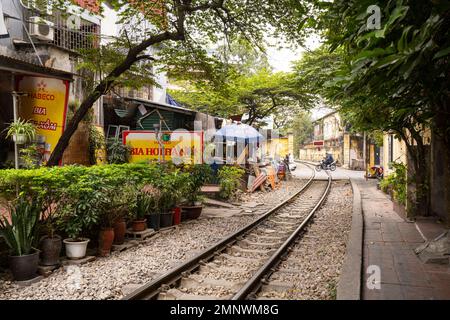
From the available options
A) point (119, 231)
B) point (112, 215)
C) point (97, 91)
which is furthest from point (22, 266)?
point (97, 91)

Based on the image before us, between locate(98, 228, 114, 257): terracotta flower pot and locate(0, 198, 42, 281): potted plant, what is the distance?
3.98ft

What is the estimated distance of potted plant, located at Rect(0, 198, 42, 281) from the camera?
17.3 feet

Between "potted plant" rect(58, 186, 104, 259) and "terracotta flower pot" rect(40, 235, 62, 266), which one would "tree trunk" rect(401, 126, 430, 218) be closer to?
A: "potted plant" rect(58, 186, 104, 259)

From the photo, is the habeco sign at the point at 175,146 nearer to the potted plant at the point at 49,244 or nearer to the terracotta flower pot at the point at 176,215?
the terracotta flower pot at the point at 176,215

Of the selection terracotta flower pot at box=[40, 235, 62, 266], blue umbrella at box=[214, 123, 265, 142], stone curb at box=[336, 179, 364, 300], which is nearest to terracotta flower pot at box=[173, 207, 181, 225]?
terracotta flower pot at box=[40, 235, 62, 266]

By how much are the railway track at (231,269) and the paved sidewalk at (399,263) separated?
153cm

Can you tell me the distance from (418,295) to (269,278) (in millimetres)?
2128

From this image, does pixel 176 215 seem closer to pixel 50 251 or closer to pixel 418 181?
pixel 50 251

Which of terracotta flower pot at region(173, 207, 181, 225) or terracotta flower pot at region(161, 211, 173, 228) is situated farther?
terracotta flower pot at region(173, 207, 181, 225)

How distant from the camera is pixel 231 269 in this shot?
618cm

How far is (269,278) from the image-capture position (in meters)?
5.80

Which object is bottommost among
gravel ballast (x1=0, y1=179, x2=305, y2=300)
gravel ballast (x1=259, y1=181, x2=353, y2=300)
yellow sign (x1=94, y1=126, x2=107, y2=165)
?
gravel ballast (x1=259, y1=181, x2=353, y2=300)

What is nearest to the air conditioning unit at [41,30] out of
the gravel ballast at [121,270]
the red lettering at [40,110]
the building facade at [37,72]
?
the building facade at [37,72]

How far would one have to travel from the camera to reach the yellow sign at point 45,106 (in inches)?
370
